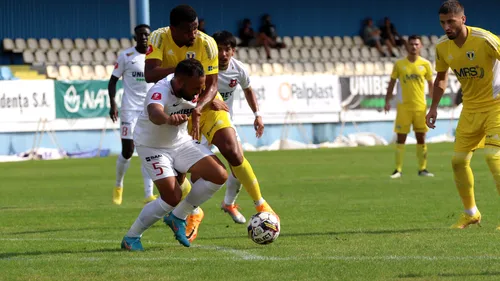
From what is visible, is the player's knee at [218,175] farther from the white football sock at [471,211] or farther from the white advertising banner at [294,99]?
the white advertising banner at [294,99]

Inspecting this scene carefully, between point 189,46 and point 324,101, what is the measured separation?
71.7 feet

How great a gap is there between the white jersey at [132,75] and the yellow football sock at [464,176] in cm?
547

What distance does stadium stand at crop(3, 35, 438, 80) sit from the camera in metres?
31.8

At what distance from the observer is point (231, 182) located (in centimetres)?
1175

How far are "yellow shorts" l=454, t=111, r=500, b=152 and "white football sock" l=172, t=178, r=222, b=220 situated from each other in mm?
2666

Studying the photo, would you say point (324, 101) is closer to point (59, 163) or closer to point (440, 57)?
point (59, 163)

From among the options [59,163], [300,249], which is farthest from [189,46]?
[59,163]

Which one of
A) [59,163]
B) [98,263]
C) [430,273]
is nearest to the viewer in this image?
[430,273]

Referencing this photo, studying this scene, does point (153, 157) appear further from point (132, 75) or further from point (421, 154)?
point (421, 154)

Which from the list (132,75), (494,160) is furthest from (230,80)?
(132,75)

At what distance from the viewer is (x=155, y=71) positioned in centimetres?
955

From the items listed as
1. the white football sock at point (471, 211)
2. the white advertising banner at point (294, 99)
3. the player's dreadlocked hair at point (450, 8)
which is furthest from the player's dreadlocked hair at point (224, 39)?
the white advertising banner at point (294, 99)

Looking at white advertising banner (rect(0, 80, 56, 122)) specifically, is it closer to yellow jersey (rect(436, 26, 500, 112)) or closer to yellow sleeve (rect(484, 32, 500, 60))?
yellow jersey (rect(436, 26, 500, 112))

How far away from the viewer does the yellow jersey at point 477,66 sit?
980cm
